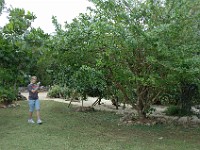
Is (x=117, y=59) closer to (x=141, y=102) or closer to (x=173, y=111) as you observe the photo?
(x=141, y=102)

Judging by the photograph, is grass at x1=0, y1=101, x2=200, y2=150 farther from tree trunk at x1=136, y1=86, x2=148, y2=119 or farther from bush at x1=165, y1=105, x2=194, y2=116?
bush at x1=165, y1=105, x2=194, y2=116

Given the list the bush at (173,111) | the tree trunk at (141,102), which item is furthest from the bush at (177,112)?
the tree trunk at (141,102)

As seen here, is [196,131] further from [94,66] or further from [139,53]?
[94,66]

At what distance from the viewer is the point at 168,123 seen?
10031 millimetres

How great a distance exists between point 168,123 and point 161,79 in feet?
7.55

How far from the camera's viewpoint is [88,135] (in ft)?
26.1

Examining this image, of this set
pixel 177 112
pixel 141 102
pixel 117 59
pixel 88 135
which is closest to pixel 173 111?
pixel 177 112

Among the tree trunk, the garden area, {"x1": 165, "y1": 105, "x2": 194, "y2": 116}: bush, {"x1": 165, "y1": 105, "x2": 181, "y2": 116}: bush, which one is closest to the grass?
the garden area

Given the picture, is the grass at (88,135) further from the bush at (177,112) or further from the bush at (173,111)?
the bush at (173,111)

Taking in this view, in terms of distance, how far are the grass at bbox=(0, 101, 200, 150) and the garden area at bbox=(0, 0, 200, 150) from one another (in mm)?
20

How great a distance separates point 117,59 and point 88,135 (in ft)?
6.73

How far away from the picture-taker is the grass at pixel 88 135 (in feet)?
22.4

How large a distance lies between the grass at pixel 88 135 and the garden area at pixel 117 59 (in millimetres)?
20

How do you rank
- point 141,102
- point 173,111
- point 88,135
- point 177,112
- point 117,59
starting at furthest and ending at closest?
point 173,111 < point 177,112 < point 141,102 < point 117,59 < point 88,135
